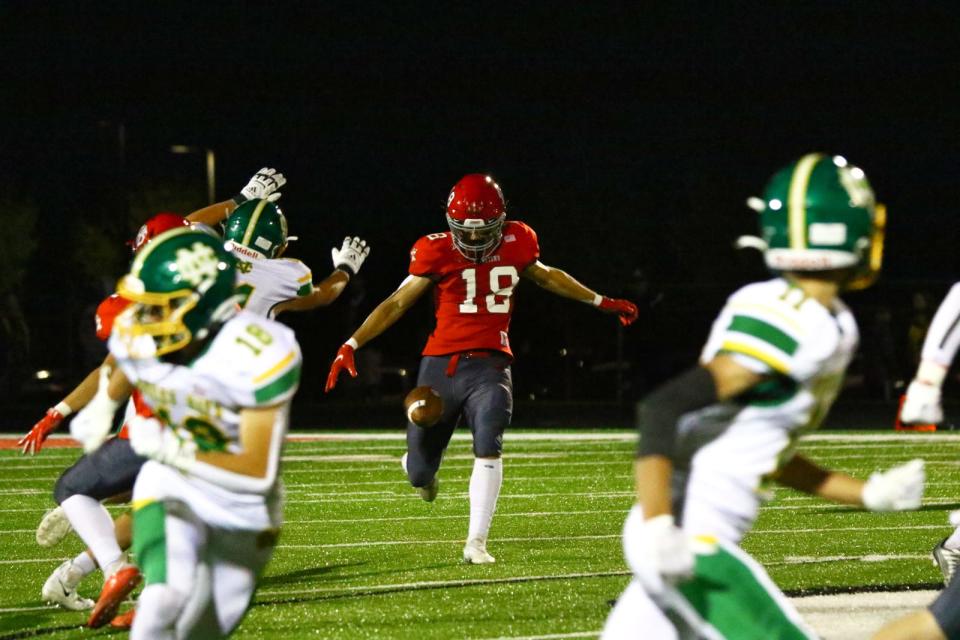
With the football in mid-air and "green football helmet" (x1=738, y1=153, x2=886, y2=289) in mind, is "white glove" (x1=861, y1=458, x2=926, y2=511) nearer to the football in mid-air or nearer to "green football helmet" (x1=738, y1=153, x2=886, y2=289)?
"green football helmet" (x1=738, y1=153, x2=886, y2=289)

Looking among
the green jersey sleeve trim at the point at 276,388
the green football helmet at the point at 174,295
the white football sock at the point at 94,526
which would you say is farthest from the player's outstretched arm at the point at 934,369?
the white football sock at the point at 94,526

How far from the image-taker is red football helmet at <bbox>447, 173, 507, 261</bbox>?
8555 millimetres

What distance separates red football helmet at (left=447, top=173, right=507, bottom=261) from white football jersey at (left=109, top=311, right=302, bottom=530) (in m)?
4.08

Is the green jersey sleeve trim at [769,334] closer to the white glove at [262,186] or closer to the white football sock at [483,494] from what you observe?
the white football sock at [483,494]

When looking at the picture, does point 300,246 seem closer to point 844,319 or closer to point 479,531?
point 479,531

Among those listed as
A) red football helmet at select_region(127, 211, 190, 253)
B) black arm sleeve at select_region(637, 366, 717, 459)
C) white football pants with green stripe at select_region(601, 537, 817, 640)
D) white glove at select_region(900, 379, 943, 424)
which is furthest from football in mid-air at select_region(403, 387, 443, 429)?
black arm sleeve at select_region(637, 366, 717, 459)

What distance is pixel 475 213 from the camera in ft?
28.1

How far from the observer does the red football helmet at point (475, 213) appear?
28.1 ft

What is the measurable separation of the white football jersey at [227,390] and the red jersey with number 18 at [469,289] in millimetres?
4305

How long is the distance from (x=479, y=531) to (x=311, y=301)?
1475 mm

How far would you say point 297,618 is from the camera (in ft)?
21.9

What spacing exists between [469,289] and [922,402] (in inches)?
142

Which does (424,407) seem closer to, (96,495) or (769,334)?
(96,495)

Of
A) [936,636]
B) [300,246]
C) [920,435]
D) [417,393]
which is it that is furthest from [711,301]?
[936,636]
